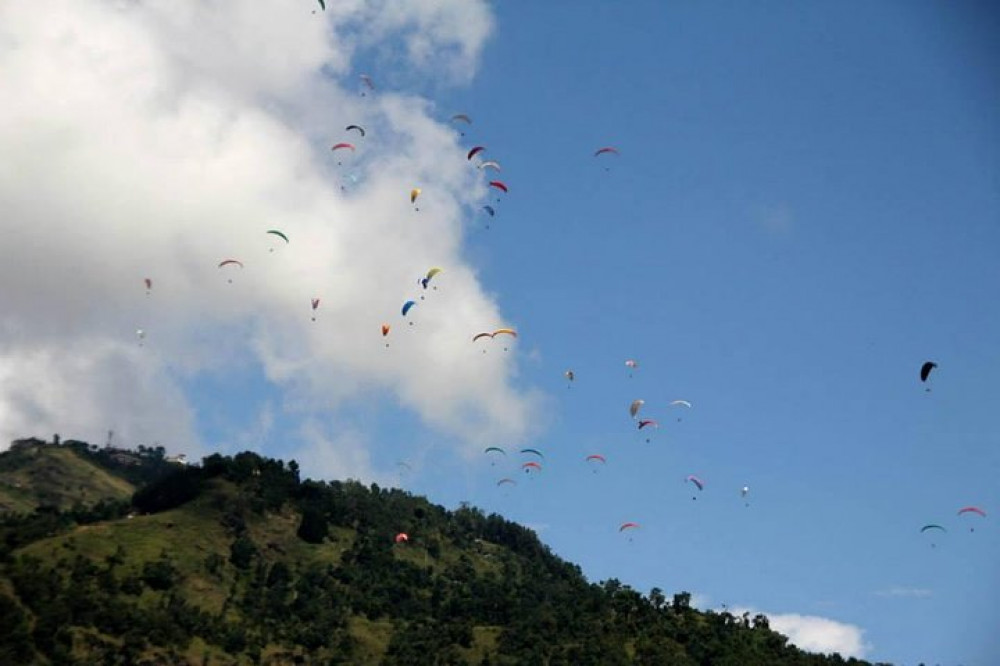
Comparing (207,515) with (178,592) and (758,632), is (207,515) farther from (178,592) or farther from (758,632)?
(758,632)

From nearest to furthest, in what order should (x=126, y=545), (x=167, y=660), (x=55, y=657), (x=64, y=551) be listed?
(x=55, y=657) < (x=167, y=660) < (x=64, y=551) < (x=126, y=545)

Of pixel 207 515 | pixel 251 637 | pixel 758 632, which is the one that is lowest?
pixel 251 637

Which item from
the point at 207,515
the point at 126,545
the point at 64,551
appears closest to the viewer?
the point at 64,551

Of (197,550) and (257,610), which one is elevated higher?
(197,550)

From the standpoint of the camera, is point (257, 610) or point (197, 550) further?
point (197, 550)

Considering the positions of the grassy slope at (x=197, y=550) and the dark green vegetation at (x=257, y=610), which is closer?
the dark green vegetation at (x=257, y=610)

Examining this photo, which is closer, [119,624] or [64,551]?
[119,624]

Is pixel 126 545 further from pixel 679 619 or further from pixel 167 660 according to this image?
pixel 679 619

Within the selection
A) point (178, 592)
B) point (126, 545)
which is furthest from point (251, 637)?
point (126, 545)

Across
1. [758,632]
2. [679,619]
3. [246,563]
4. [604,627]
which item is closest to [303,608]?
[246,563]

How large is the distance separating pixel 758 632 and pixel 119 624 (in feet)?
336

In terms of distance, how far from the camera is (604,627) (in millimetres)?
166250

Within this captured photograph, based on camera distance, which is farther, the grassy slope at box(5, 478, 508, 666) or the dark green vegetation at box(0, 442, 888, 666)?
the grassy slope at box(5, 478, 508, 666)

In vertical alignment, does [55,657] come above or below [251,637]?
below
